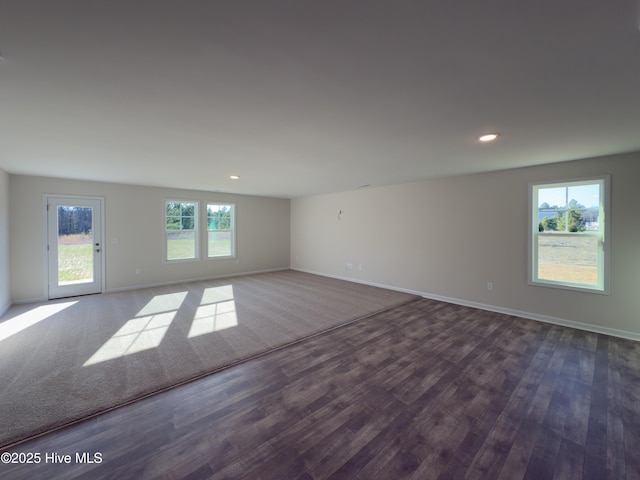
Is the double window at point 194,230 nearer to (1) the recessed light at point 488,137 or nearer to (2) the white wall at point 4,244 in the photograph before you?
(2) the white wall at point 4,244

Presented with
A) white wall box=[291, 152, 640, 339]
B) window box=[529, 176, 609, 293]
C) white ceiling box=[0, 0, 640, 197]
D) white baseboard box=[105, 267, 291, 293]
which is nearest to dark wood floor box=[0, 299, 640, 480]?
white wall box=[291, 152, 640, 339]

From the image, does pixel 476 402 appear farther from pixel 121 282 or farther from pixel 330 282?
pixel 121 282

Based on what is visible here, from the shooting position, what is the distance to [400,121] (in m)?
2.37

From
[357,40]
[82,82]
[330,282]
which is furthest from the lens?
[330,282]

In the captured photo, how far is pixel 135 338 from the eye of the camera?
325 cm

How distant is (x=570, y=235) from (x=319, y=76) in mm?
4290

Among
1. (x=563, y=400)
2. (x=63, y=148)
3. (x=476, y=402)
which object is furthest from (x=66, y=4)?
(x=563, y=400)

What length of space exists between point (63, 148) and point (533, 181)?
6.43m

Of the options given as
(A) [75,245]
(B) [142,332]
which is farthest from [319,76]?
(A) [75,245]

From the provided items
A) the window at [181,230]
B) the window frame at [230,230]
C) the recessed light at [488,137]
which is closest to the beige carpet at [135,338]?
the window at [181,230]

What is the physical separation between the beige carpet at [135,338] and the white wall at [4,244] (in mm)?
270

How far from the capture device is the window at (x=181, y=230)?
6328 millimetres

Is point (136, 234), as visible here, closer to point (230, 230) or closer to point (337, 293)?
→ point (230, 230)

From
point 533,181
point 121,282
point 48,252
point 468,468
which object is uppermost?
point 533,181
